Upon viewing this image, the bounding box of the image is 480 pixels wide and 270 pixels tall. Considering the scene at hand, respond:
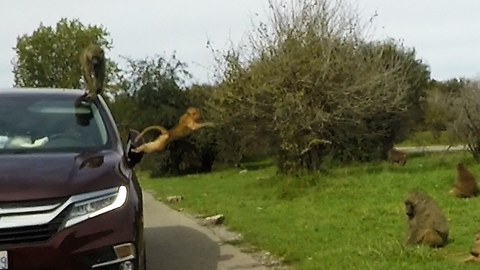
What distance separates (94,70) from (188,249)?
2.42 meters

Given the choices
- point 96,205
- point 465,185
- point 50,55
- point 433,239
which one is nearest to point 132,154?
point 96,205

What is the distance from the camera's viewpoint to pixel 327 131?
67.9 feet

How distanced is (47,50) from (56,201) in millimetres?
49772

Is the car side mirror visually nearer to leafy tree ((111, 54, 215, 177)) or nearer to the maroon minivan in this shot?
the maroon minivan

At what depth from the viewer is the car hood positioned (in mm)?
4844

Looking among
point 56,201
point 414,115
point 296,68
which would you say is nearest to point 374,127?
point 296,68

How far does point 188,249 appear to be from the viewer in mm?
9203

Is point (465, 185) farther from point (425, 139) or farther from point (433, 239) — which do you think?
point (425, 139)

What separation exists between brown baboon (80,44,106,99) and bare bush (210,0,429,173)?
10.7 meters

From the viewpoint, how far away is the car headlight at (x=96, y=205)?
4.94 metres

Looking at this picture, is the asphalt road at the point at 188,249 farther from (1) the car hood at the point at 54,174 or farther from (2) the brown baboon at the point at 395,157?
(2) the brown baboon at the point at 395,157

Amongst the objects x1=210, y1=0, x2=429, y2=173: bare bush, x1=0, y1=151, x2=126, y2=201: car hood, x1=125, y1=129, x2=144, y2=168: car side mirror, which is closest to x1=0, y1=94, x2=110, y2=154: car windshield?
x1=125, y1=129, x2=144, y2=168: car side mirror

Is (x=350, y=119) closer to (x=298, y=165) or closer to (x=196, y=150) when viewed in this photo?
(x=298, y=165)

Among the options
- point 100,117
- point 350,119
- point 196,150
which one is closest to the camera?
point 100,117
